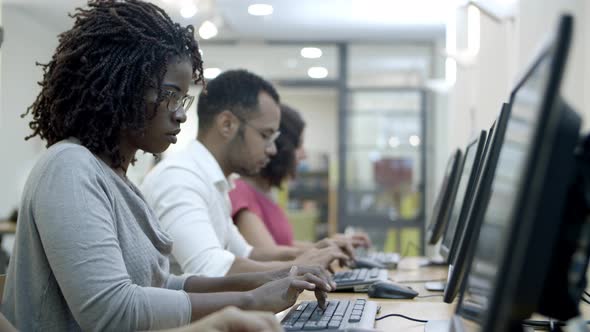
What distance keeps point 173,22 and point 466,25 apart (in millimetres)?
4062

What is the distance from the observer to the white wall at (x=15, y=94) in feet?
20.6

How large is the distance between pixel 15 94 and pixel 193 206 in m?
5.11

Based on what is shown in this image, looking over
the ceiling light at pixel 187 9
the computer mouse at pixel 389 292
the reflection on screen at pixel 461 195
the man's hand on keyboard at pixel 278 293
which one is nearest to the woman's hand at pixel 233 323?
the man's hand on keyboard at pixel 278 293

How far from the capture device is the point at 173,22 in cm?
141

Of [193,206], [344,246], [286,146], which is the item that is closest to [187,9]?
[286,146]

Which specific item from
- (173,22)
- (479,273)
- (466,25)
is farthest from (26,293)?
(466,25)

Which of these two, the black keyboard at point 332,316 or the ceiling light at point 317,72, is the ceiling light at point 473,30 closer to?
the ceiling light at point 317,72

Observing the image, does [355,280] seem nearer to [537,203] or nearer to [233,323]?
[233,323]

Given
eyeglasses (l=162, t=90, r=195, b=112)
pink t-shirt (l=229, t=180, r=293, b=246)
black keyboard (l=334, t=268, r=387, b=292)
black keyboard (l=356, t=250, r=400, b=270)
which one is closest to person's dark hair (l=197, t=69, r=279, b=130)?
pink t-shirt (l=229, t=180, r=293, b=246)

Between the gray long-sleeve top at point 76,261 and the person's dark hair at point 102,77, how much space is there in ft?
0.19

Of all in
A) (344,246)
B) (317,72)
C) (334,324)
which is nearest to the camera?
(334,324)

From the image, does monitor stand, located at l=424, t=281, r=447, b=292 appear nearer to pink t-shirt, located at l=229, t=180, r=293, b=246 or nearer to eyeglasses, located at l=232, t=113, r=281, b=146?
eyeglasses, located at l=232, t=113, r=281, b=146

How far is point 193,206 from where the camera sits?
1.86 meters

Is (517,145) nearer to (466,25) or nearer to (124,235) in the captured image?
(124,235)
